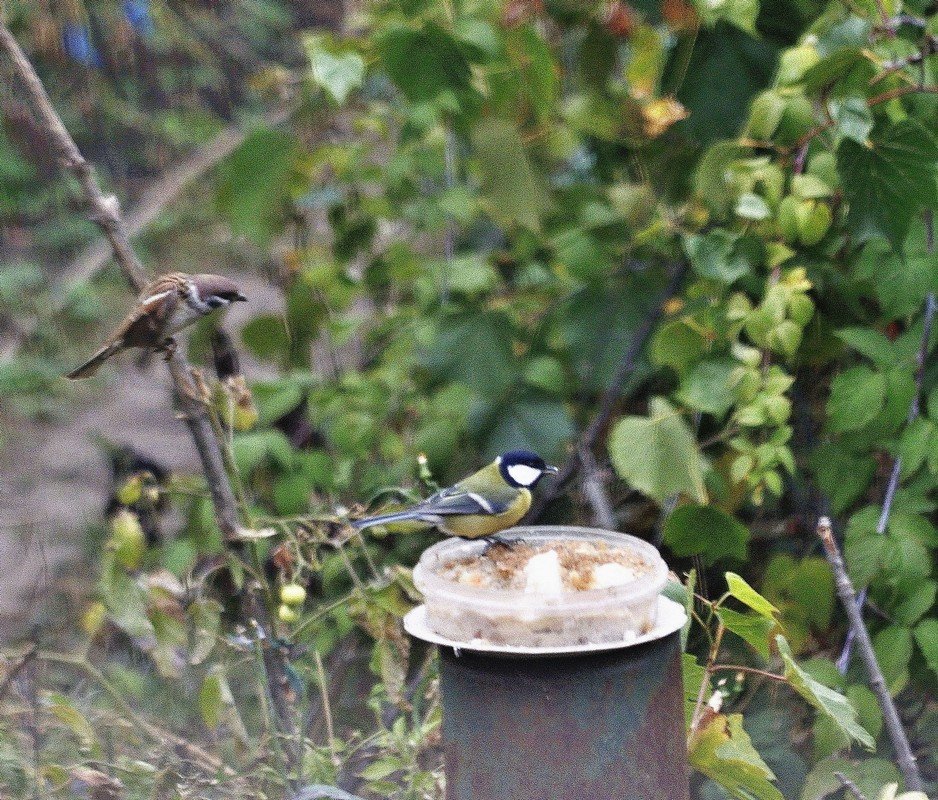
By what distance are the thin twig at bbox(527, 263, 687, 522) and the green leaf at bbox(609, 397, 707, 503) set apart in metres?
0.42

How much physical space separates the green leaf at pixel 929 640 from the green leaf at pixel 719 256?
2.17 feet

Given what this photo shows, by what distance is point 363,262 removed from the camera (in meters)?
2.98

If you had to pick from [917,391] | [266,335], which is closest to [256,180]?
[266,335]

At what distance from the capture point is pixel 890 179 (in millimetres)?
1791

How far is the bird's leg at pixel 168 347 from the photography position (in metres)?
1.47

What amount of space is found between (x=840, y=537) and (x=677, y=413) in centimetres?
65

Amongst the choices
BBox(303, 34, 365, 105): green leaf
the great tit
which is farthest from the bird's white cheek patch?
BBox(303, 34, 365, 105): green leaf

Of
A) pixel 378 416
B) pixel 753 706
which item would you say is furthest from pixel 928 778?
pixel 378 416

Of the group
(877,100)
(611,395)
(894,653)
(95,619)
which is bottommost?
(894,653)

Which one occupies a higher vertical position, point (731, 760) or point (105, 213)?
point (105, 213)

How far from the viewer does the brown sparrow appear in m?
1.42

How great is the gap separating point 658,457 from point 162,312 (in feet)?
2.97

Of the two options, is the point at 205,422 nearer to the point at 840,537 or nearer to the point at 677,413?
the point at 677,413

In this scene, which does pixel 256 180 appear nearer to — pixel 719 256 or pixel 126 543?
pixel 126 543
